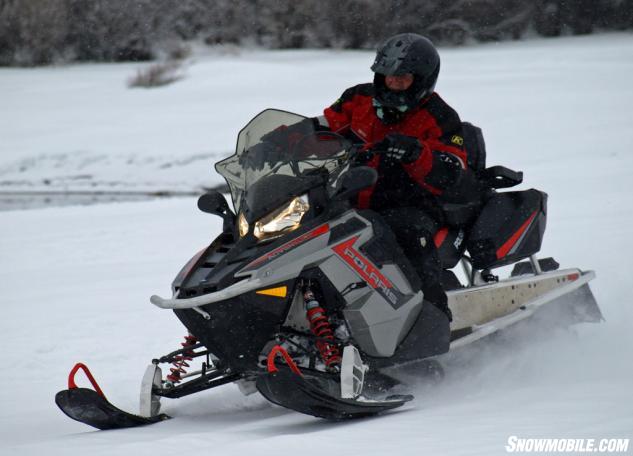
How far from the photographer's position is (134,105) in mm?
20906

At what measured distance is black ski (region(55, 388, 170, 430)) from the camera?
4438 millimetres

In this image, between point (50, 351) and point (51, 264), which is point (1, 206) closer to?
point (51, 264)

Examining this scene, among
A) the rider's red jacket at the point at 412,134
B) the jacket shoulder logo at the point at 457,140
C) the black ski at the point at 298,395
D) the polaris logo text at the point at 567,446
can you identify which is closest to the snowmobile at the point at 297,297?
→ the black ski at the point at 298,395

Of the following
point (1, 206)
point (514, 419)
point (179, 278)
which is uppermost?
point (179, 278)

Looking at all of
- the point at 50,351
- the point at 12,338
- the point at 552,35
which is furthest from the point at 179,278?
the point at 552,35

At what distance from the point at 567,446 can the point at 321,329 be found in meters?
1.45

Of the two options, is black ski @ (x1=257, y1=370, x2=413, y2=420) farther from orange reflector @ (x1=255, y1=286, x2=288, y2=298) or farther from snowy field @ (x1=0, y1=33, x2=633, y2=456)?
orange reflector @ (x1=255, y1=286, x2=288, y2=298)

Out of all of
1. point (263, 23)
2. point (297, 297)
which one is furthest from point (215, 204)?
point (263, 23)

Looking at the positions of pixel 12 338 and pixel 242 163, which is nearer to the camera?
pixel 242 163

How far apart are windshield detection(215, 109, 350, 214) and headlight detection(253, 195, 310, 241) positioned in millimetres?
178

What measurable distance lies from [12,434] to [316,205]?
1878 millimetres

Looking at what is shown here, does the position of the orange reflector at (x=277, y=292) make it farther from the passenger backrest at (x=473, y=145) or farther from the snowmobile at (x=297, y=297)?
the passenger backrest at (x=473, y=145)

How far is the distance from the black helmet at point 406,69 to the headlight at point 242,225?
1.06 meters

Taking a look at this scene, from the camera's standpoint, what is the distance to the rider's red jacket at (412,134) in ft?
15.8
